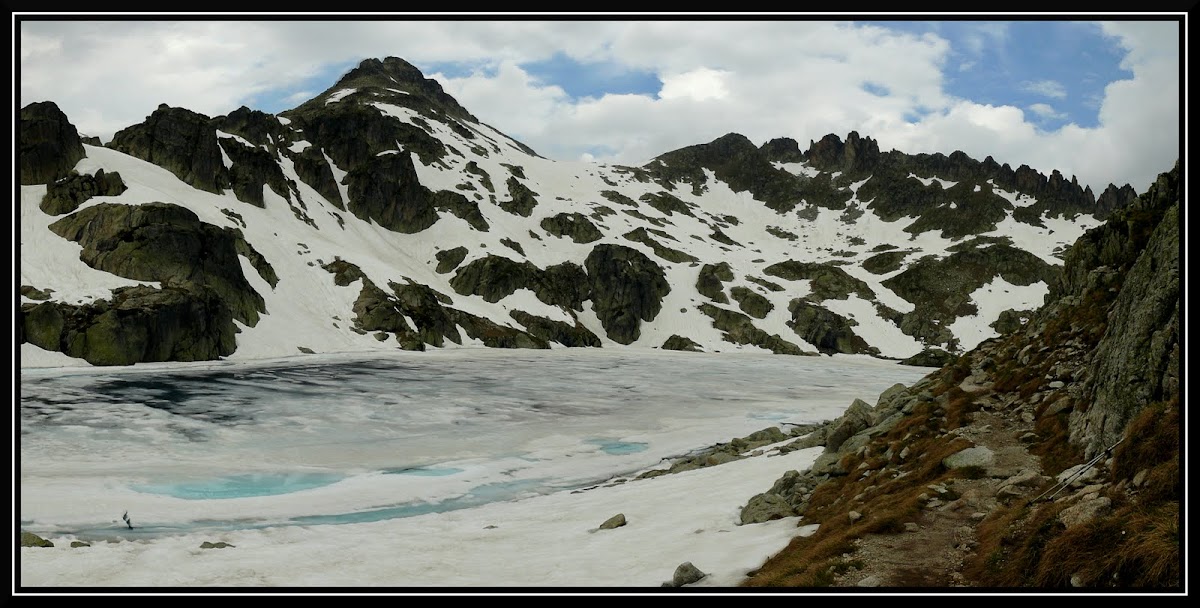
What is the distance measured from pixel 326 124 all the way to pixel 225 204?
208 feet

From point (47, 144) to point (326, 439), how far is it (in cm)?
8433

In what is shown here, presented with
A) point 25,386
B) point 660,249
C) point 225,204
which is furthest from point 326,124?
point 25,386

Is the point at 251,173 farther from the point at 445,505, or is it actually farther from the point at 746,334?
the point at 445,505

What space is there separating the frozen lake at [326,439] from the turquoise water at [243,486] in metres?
0.08

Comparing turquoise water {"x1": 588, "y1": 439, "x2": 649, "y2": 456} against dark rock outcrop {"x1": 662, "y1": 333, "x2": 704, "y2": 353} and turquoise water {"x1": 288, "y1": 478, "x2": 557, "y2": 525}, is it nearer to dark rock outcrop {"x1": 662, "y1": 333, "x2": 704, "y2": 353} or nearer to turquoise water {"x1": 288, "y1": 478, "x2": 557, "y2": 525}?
turquoise water {"x1": 288, "y1": 478, "x2": 557, "y2": 525}

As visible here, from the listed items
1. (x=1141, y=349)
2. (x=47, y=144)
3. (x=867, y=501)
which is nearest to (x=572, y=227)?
(x=47, y=144)

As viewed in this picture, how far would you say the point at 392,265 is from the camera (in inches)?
4815

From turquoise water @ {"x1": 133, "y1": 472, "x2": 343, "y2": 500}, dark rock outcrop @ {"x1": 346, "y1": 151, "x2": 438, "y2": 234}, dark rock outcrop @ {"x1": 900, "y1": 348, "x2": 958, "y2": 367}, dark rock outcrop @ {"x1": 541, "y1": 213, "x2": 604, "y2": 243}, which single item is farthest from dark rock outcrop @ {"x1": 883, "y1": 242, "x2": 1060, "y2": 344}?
turquoise water @ {"x1": 133, "y1": 472, "x2": 343, "y2": 500}

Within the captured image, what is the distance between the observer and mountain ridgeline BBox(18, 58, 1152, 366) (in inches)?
2788

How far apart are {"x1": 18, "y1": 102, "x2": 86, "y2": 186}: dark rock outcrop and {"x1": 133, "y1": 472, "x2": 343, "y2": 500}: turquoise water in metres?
82.8

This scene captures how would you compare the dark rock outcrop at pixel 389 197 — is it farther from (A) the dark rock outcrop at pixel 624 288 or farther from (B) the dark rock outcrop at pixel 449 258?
(A) the dark rock outcrop at pixel 624 288

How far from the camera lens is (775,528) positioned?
12.3 metres

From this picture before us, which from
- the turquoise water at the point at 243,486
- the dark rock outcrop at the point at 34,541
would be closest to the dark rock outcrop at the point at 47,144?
the turquoise water at the point at 243,486
